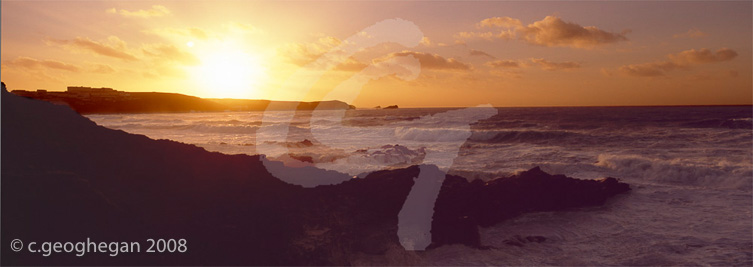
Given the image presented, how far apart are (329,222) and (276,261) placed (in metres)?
1.43

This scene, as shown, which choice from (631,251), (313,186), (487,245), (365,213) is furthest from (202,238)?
(631,251)

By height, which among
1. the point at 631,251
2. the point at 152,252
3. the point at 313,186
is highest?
the point at 313,186

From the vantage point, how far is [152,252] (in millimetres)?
6199

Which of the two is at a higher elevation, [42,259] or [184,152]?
[184,152]

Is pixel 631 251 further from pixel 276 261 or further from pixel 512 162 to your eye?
pixel 512 162

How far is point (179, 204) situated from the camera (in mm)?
7055

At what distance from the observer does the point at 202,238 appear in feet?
21.6

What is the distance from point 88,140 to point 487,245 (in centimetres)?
884

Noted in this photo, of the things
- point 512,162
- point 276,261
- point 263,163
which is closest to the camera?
point 276,261

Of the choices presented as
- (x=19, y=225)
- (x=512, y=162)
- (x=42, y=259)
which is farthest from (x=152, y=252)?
→ (x=512, y=162)

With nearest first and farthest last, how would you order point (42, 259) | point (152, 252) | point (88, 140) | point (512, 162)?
point (42, 259)
point (152, 252)
point (88, 140)
point (512, 162)

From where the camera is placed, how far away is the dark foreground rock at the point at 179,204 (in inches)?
230

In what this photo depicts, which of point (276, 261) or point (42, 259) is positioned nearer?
point (42, 259)

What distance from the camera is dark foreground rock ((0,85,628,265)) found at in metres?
5.85
